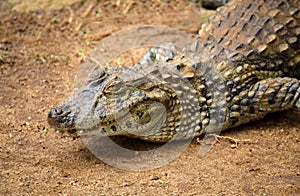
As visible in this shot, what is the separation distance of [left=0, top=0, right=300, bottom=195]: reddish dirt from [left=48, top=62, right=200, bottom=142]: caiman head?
12.9 inches

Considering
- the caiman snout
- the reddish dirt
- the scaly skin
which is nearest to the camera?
the reddish dirt

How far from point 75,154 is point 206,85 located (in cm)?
159

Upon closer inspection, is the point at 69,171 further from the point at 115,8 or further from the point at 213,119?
the point at 115,8

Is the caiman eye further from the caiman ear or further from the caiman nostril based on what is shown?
the caiman nostril

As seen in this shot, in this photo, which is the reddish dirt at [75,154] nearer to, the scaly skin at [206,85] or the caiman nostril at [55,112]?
the scaly skin at [206,85]

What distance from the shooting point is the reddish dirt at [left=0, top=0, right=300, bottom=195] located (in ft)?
13.3

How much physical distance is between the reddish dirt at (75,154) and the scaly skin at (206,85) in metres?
0.29

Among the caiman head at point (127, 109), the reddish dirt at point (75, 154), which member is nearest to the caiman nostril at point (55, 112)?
the caiman head at point (127, 109)

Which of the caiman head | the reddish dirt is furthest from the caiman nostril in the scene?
the reddish dirt

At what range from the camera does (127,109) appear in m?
4.51

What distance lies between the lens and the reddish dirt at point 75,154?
4062mm

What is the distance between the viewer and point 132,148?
4.79 meters

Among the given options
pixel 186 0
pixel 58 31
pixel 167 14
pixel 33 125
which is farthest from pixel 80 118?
pixel 186 0

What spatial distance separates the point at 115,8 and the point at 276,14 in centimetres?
328
